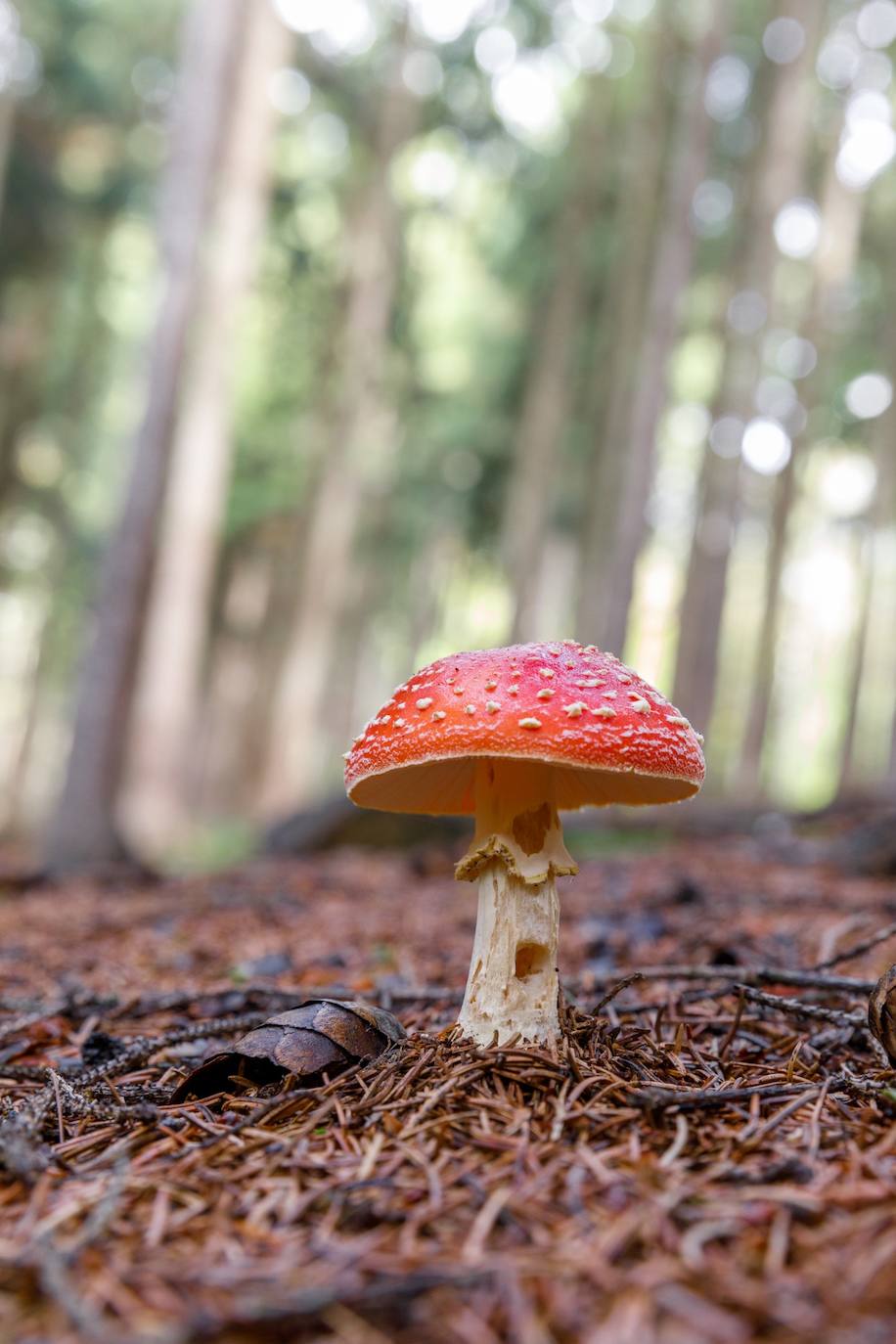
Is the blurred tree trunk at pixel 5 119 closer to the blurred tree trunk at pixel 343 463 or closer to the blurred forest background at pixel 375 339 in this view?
the blurred forest background at pixel 375 339

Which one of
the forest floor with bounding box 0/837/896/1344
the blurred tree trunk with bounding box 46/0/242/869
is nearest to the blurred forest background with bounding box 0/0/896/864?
the blurred tree trunk with bounding box 46/0/242/869

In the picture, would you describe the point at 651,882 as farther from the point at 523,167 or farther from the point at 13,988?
the point at 523,167

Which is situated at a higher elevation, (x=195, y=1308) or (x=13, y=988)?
(x=195, y=1308)

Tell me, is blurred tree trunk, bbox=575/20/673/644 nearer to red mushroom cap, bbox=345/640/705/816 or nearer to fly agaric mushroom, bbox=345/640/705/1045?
fly agaric mushroom, bbox=345/640/705/1045

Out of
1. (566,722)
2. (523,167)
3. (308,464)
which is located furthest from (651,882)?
(523,167)

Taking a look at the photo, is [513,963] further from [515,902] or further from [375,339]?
[375,339]

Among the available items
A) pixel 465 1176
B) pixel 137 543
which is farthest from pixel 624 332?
pixel 465 1176

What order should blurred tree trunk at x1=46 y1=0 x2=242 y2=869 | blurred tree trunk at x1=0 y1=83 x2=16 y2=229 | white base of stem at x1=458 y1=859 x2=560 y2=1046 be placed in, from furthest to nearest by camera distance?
1. blurred tree trunk at x1=0 y1=83 x2=16 y2=229
2. blurred tree trunk at x1=46 y1=0 x2=242 y2=869
3. white base of stem at x1=458 y1=859 x2=560 y2=1046
